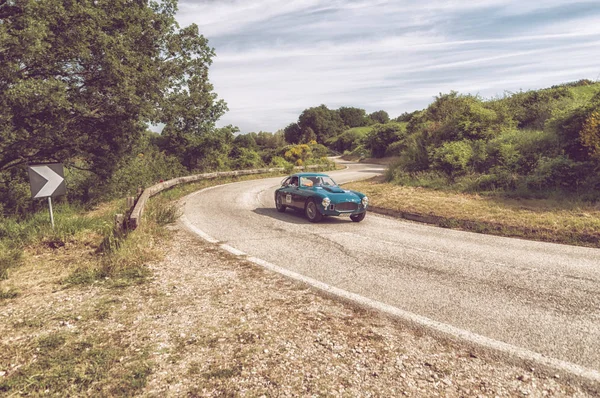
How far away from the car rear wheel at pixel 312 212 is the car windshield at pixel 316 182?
2.97 ft

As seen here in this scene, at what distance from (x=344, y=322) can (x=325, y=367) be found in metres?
0.96

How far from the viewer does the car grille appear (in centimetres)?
1005

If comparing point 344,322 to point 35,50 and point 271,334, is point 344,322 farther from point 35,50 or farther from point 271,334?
point 35,50

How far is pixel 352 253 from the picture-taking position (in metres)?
7.02

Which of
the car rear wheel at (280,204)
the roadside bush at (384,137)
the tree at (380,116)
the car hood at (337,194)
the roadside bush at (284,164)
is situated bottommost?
the car rear wheel at (280,204)

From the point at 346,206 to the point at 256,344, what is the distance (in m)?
6.94

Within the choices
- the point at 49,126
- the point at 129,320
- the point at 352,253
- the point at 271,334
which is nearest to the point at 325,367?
the point at 271,334

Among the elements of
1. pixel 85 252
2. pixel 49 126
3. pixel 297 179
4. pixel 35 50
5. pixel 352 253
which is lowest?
pixel 352 253

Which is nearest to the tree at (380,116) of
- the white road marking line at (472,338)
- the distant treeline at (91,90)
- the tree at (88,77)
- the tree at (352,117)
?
the tree at (352,117)

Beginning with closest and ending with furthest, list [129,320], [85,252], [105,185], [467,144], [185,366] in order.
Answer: [185,366], [129,320], [85,252], [105,185], [467,144]

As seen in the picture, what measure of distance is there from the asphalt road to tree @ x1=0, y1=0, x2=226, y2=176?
216 inches

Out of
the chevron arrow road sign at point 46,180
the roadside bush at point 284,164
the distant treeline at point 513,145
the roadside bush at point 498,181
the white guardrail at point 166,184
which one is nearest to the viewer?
the chevron arrow road sign at point 46,180

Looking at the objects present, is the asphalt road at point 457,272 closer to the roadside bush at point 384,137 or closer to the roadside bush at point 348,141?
the roadside bush at point 384,137

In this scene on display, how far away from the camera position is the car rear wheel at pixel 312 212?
10296 mm
